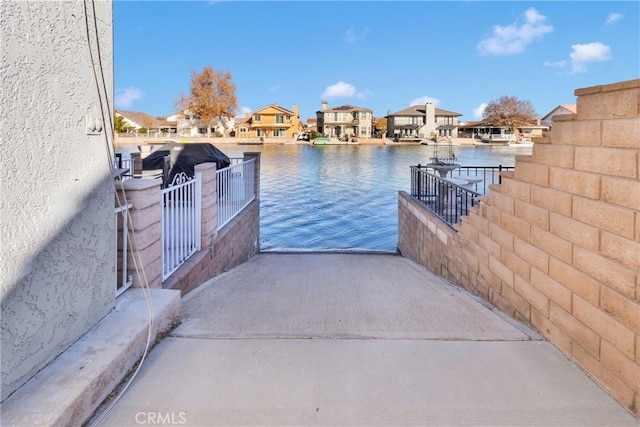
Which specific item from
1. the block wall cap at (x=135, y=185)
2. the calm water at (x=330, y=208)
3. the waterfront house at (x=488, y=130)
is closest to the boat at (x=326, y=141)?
the waterfront house at (x=488, y=130)

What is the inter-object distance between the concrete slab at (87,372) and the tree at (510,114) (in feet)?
281

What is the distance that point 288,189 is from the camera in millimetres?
23203

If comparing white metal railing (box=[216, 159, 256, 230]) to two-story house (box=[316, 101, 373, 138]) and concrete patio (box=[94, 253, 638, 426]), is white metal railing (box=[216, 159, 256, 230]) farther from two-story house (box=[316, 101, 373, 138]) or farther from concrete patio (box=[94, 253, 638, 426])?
two-story house (box=[316, 101, 373, 138])

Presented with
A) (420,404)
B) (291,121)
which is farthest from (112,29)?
(291,121)

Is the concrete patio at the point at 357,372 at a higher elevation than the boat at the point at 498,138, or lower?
lower

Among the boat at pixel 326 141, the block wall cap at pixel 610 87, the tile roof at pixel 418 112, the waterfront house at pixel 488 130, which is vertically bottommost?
the block wall cap at pixel 610 87

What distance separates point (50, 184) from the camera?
7.18 feet

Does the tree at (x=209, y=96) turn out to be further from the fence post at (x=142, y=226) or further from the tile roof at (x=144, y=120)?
the fence post at (x=142, y=226)

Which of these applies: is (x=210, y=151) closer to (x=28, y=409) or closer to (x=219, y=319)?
(x=219, y=319)

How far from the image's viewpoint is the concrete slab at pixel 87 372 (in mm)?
Result: 1892

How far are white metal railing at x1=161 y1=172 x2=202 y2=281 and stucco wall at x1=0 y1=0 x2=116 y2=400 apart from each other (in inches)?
60.7

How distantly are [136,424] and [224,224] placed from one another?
15.6 ft

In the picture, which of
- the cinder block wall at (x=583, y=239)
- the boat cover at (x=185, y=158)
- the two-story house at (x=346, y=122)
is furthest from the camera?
the two-story house at (x=346, y=122)

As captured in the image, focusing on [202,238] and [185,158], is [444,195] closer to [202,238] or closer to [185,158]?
[202,238]
